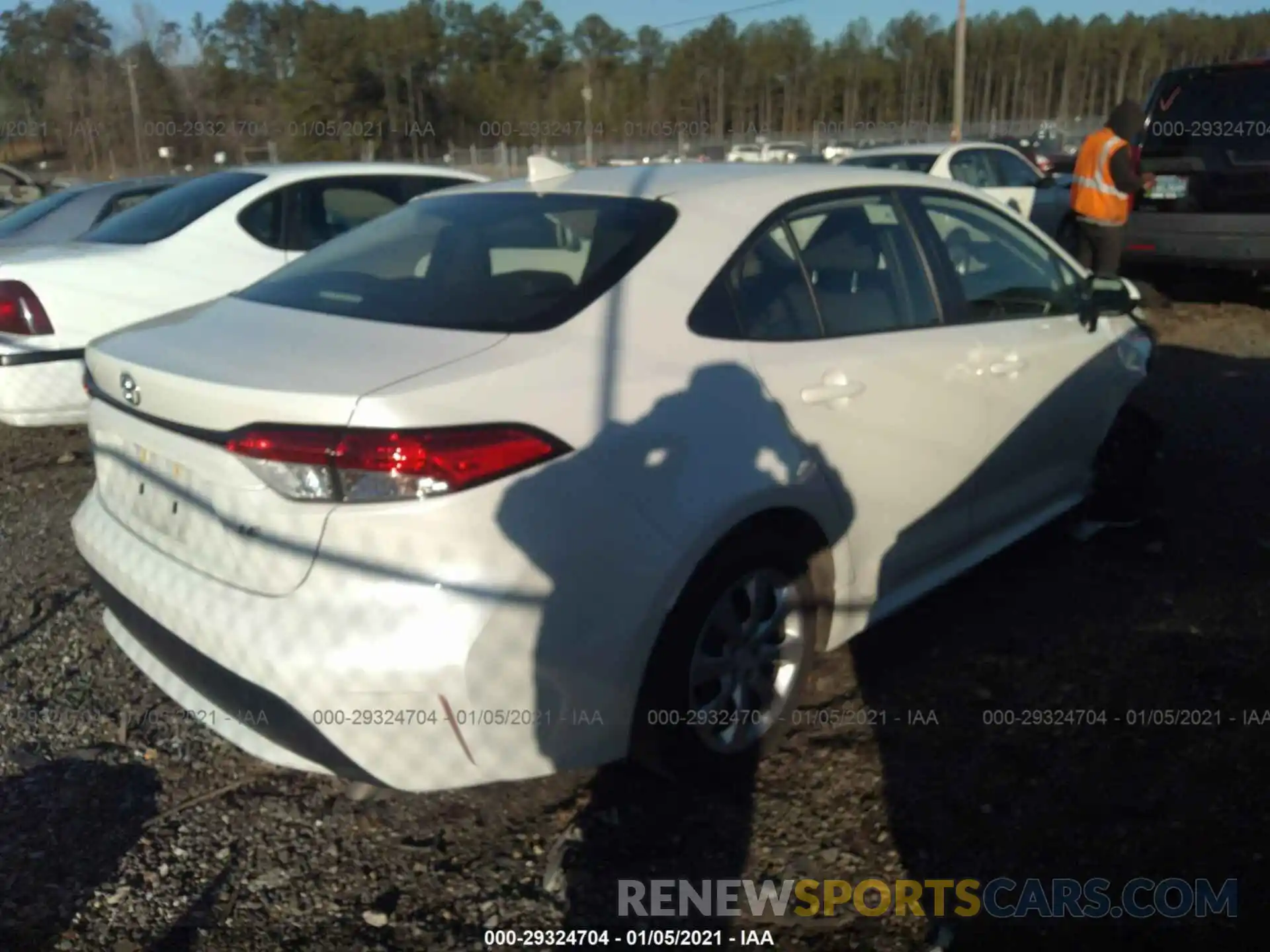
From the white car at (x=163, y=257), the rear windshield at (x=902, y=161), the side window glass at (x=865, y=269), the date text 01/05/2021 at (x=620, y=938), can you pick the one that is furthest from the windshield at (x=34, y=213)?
the date text 01/05/2021 at (x=620, y=938)

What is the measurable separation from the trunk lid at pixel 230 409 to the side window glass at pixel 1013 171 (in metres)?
10.3

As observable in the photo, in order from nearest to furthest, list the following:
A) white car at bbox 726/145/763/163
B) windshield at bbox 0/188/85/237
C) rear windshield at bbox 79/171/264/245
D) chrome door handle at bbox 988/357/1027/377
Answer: chrome door handle at bbox 988/357/1027/377, rear windshield at bbox 79/171/264/245, windshield at bbox 0/188/85/237, white car at bbox 726/145/763/163

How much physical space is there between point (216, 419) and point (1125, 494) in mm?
3775

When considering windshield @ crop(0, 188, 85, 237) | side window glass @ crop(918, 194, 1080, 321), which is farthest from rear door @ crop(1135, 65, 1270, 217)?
windshield @ crop(0, 188, 85, 237)

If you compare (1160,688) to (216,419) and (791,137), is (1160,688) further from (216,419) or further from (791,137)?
(791,137)

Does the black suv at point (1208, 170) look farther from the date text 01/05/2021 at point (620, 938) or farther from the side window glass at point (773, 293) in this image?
the date text 01/05/2021 at point (620, 938)

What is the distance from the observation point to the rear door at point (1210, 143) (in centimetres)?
863

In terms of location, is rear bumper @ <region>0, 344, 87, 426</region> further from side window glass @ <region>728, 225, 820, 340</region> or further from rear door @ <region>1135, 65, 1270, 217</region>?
rear door @ <region>1135, 65, 1270, 217</region>

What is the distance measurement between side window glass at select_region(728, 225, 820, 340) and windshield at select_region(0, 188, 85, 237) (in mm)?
7039

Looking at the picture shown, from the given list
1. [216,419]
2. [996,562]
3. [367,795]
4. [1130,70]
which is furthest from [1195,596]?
[1130,70]

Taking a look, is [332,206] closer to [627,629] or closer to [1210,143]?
[627,629]

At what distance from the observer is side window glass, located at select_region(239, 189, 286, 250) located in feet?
20.3

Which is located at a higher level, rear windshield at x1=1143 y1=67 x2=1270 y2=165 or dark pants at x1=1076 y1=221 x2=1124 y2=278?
rear windshield at x1=1143 y1=67 x2=1270 y2=165

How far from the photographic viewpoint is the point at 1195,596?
4.05m
